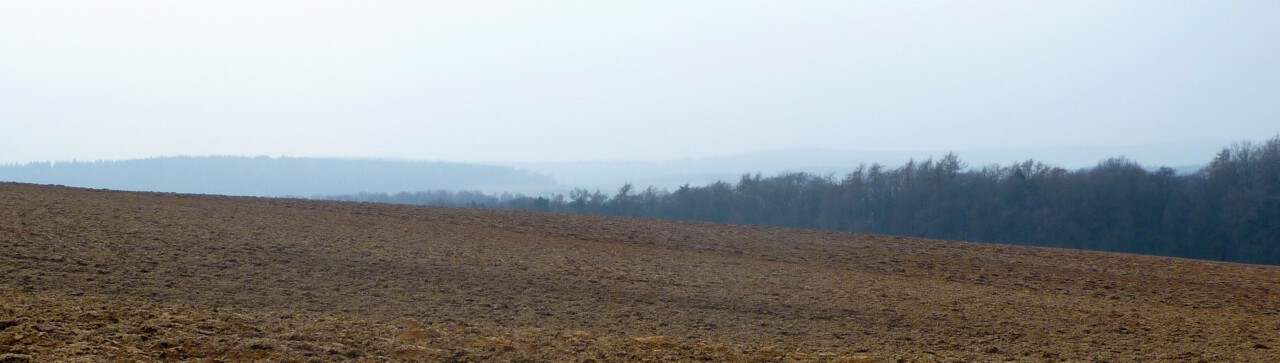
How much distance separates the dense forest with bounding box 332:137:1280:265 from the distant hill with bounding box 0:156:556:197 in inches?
1220

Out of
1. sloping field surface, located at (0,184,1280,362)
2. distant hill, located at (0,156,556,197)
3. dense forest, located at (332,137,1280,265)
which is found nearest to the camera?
A: sloping field surface, located at (0,184,1280,362)

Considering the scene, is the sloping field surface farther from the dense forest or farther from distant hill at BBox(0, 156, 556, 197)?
distant hill at BBox(0, 156, 556, 197)

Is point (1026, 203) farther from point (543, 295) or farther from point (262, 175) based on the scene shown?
point (262, 175)

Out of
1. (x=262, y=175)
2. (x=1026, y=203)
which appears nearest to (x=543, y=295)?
(x=1026, y=203)

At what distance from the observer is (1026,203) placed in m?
48.4

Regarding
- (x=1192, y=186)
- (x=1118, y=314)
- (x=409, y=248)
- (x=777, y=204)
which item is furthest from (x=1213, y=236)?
(x=409, y=248)

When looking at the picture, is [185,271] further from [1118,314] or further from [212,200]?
[1118,314]

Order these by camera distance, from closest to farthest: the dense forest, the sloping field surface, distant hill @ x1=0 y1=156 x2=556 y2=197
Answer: the sloping field surface → the dense forest → distant hill @ x1=0 y1=156 x2=556 y2=197

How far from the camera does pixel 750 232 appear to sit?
55.7ft

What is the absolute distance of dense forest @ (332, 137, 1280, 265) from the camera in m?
41.1

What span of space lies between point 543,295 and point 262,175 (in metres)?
99.0

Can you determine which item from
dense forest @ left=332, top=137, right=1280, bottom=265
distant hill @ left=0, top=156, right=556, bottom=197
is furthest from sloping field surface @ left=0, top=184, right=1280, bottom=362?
distant hill @ left=0, top=156, right=556, bottom=197

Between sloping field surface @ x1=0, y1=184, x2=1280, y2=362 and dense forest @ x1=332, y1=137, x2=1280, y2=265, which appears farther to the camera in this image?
dense forest @ x1=332, y1=137, x2=1280, y2=265

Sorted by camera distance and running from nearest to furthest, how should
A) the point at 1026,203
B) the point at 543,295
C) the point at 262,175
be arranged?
the point at 543,295
the point at 1026,203
the point at 262,175
